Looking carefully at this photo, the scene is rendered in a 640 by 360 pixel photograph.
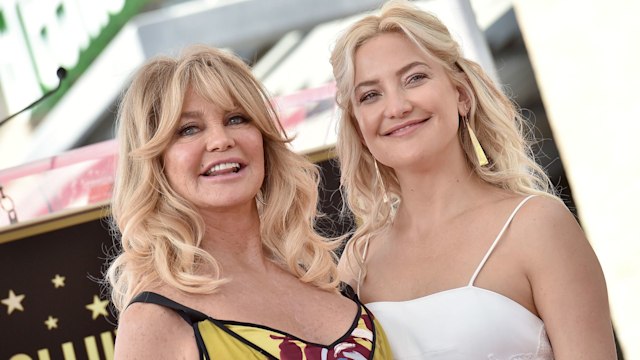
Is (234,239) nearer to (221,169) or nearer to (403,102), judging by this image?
(221,169)

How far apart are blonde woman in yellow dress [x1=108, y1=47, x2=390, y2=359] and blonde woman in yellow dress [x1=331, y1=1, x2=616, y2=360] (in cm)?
21

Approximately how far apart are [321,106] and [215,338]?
5.45ft

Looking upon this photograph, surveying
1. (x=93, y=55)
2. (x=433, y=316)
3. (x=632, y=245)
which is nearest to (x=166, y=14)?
(x=93, y=55)

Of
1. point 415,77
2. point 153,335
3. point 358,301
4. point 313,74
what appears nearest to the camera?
point 153,335

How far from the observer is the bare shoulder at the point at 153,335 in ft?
6.29

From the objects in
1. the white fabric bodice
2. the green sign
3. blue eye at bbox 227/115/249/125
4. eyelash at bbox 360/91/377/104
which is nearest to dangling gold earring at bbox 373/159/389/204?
eyelash at bbox 360/91/377/104

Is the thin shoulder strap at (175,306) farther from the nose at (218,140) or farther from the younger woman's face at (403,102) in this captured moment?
the younger woman's face at (403,102)

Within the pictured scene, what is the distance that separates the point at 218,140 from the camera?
2.14 meters

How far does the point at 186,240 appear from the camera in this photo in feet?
7.02

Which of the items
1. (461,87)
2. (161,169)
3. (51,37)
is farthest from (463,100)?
(51,37)

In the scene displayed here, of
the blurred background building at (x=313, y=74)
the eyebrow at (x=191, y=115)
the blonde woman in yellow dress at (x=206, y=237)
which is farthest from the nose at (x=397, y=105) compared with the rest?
the blurred background building at (x=313, y=74)

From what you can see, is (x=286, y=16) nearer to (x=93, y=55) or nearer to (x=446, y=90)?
(x=93, y=55)

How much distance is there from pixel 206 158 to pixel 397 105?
21.3 inches

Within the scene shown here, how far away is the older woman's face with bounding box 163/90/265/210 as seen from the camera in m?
2.14
